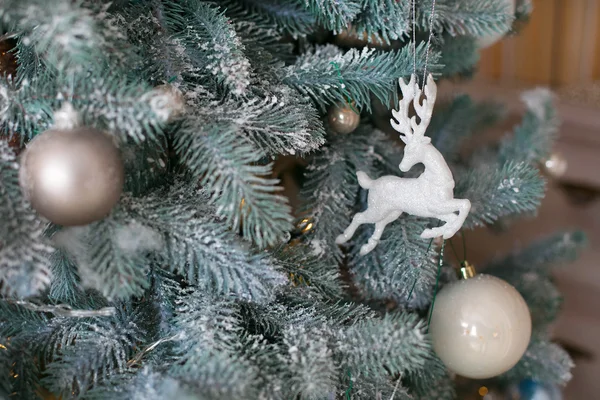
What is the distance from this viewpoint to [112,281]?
1.20 ft

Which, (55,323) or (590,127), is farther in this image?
(590,127)

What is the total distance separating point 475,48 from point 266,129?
353 mm

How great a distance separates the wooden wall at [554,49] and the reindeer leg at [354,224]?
975 mm

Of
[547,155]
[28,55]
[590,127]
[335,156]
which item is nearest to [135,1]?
[28,55]

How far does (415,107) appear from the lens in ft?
1.46

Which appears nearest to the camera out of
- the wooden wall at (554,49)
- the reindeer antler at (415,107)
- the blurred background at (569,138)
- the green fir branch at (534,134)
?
the reindeer antler at (415,107)

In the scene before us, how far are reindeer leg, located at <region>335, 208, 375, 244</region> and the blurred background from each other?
47 cm

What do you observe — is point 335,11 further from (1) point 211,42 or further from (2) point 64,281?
(2) point 64,281

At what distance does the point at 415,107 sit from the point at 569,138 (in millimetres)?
857

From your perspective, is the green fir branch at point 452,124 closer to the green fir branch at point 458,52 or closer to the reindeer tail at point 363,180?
the green fir branch at point 458,52

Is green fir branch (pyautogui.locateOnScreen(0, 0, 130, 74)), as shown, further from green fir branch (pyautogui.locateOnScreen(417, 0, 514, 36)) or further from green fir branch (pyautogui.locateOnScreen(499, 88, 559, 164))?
green fir branch (pyautogui.locateOnScreen(499, 88, 559, 164))

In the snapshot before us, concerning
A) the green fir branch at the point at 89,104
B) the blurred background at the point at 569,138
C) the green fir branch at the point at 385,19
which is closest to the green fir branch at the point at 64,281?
the green fir branch at the point at 89,104

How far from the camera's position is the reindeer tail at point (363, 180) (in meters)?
0.50

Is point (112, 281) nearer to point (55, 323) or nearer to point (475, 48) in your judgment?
point (55, 323)
